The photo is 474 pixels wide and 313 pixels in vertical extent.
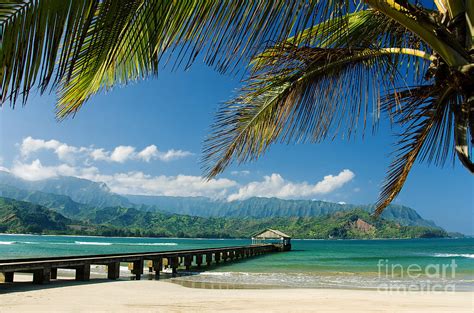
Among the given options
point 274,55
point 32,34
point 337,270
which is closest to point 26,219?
point 337,270

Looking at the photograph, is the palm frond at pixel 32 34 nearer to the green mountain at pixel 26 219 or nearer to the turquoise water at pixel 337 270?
the turquoise water at pixel 337 270

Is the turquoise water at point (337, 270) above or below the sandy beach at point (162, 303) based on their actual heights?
below

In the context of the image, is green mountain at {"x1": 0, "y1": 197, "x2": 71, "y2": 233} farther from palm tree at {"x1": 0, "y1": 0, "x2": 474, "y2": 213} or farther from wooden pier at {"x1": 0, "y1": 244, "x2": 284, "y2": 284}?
palm tree at {"x1": 0, "y1": 0, "x2": 474, "y2": 213}

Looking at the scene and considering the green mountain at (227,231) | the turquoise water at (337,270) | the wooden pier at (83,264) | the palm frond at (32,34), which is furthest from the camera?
the green mountain at (227,231)

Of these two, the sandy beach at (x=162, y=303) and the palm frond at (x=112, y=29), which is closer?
the palm frond at (x=112, y=29)

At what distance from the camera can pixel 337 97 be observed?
9.30 ft

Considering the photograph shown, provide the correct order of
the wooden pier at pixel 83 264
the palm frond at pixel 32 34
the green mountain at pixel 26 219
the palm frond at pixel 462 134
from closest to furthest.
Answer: the palm frond at pixel 32 34, the palm frond at pixel 462 134, the wooden pier at pixel 83 264, the green mountain at pixel 26 219

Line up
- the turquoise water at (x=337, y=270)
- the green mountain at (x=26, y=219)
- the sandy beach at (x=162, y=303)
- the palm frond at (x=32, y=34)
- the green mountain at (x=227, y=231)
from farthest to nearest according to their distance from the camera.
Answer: the green mountain at (x=227, y=231), the green mountain at (x=26, y=219), the turquoise water at (x=337, y=270), the sandy beach at (x=162, y=303), the palm frond at (x=32, y=34)

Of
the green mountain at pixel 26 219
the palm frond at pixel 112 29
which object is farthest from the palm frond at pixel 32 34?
the green mountain at pixel 26 219

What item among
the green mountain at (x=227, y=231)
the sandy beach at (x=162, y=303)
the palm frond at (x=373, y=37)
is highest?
the palm frond at (x=373, y=37)

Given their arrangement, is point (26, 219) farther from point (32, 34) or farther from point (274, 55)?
point (32, 34)

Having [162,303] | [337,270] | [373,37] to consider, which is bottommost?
[337,270]

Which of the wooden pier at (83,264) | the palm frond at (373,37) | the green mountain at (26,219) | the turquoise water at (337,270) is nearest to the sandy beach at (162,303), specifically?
the wooden pier at (83,264)

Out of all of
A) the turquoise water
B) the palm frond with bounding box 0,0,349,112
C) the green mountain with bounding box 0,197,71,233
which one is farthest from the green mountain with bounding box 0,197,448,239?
the palm frond with bounding box 0,0,349,112
